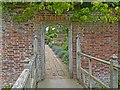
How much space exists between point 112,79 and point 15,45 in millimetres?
5084

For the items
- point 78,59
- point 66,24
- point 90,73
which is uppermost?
point 66,24

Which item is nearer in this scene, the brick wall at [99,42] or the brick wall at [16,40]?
the brick wall at [16,40]

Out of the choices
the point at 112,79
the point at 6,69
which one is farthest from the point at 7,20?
the point at 112,79

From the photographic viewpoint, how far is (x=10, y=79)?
28.3ft

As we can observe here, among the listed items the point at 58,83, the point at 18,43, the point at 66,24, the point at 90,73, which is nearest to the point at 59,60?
the point at 66,24

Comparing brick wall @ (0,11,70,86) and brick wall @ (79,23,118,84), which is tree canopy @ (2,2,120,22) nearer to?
brick wall @ (0,11,70,86)

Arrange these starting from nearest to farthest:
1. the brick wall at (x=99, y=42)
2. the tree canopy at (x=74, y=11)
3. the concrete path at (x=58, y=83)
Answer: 1. the concrete path at (x=58, y=83)
2. the tree canopy at (x=74, y=11)
3. the brick wall at (x=99, y=42)

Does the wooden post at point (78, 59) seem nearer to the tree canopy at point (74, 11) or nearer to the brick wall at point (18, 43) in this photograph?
the brick wall at point (18, 43)

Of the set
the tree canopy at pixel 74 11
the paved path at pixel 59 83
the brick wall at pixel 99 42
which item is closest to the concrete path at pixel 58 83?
the paved path at pixel 59 83

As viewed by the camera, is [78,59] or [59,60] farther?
[59,60]

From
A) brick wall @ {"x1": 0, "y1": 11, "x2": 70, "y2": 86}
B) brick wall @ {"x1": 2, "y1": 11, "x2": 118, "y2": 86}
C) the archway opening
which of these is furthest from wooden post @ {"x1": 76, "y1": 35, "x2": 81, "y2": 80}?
brick wall @ {"x1": 0, "y1": 11, "x2": 70, "y2": 86}

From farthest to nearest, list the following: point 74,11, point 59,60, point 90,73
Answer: point 59,60 → point 74,11 → point 90,73

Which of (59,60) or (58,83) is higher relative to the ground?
(58,83)

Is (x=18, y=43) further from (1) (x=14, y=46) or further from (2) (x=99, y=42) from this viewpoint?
(2) (x=99, y=42)
